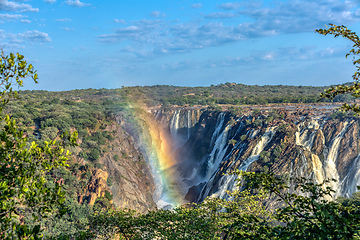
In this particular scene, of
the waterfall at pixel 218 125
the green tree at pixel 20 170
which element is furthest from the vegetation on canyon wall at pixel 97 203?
the waterfall at pixel 218 125

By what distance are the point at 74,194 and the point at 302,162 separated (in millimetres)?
24180

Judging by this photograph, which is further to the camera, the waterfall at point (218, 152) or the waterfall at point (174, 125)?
the waterfall at point (174, 125)

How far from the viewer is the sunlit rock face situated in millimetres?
31422

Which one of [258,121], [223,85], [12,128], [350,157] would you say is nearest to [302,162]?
[350,157]

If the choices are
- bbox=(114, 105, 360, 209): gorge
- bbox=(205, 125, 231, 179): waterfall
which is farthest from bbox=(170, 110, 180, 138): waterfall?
bbox=(205, 125, 231, 179): waterfall

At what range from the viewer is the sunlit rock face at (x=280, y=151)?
31422 mm

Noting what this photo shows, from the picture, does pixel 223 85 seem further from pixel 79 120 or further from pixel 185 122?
pixel 79 120

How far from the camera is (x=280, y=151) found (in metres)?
35.6

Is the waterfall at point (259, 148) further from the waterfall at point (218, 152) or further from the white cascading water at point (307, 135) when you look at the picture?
the waterfall at point (218, 152)

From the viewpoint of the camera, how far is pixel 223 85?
464 ft

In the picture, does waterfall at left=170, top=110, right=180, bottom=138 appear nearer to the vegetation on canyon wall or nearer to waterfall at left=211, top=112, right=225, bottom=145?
waterfall at left=211, top=112, right=225, bottom=145

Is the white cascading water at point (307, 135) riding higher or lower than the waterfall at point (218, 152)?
higher

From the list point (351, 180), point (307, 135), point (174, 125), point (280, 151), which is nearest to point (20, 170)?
point (351, 180)

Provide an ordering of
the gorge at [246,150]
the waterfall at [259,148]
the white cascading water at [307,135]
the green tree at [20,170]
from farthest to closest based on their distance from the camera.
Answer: the waterfall at [259,148], the white cascading water at [307,135], the gorge at [246,150], the green tree at [20,170]
